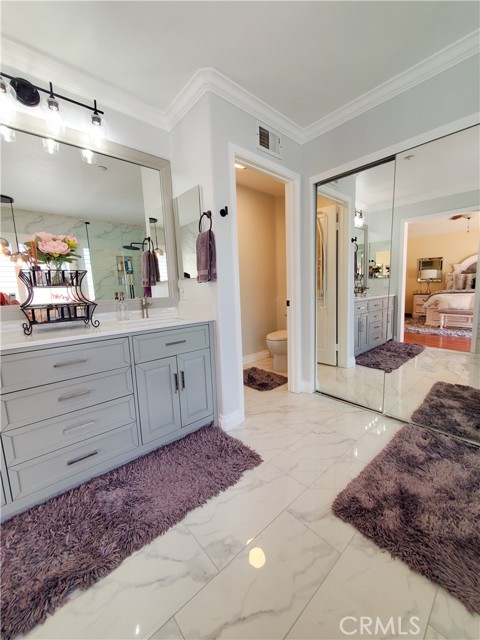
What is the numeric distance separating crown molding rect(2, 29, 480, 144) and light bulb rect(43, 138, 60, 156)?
14.0 inches

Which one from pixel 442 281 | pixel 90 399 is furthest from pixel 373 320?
pixel 90 399

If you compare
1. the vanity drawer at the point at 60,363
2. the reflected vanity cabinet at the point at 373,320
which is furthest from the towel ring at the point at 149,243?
the reflected vanity cabinet at the point at 373,320

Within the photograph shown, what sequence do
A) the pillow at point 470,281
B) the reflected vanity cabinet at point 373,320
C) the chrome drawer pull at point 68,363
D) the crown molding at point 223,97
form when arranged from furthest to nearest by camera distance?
the reflected vanity cabinet at point 373,320
the pillow at point 470,281
the crown molding at point 223,97
the chrome drawer pull at point 68,363

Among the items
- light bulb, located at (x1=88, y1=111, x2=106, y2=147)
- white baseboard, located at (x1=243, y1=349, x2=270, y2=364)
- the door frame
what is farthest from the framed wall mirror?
light bulb, located at (x1=88, y1=111, x2=106, y2=147)

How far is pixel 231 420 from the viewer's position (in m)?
2.04

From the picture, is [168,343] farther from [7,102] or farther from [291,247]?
[7,102]

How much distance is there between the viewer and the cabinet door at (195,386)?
1821 millimetres

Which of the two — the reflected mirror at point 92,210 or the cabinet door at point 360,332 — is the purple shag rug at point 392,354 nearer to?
the cabinet door at point 360,332

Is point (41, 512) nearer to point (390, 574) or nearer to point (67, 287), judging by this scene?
point (67, 287)

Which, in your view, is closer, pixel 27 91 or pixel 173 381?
pixel 27 91

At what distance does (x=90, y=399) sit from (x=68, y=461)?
0.35m

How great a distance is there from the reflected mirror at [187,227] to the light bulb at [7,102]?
1087mm

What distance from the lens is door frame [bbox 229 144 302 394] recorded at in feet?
6.67

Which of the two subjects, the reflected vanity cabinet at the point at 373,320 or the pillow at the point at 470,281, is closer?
the pillow at the point at 470,281
